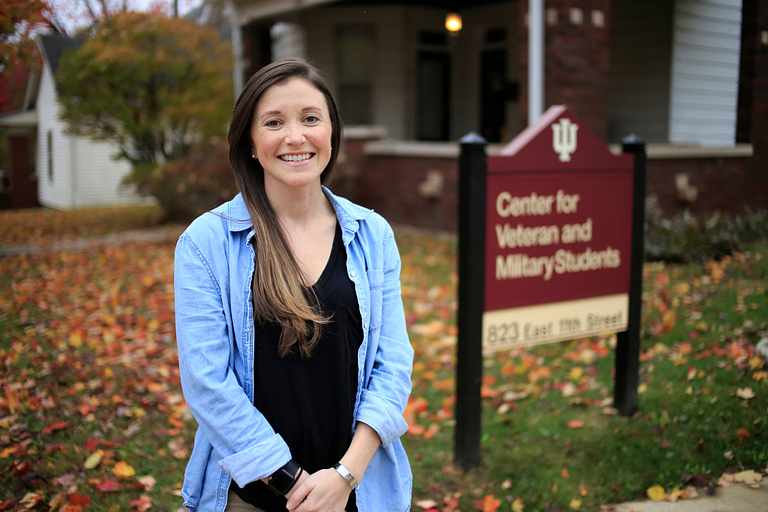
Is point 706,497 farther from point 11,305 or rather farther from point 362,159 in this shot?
point 362,159

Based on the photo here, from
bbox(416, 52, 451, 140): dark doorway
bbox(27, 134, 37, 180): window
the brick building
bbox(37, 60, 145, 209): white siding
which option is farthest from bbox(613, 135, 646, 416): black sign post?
bbox(37, 60, 145, 209): white siding

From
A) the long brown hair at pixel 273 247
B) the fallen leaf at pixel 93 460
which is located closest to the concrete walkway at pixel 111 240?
the fallen leaf at pixel 93 460

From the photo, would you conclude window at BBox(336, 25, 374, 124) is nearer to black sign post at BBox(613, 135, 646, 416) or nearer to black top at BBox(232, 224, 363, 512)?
black sign post at BBox(613, 135, 646, 416)

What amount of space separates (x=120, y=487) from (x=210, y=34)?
38.8 ft

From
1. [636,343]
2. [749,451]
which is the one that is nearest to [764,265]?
[636,343]

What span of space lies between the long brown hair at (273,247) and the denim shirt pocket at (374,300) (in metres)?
0.18

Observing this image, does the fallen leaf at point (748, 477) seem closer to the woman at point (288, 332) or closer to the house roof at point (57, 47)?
the woman at point (288, 332)

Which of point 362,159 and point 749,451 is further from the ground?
point 362,159

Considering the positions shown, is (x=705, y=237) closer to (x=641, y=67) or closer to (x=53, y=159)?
(x=641, y=67)

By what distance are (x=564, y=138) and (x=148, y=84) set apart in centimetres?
1149

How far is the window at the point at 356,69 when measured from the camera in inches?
540

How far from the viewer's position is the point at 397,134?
13.9 metres

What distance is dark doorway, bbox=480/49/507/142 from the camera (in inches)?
537

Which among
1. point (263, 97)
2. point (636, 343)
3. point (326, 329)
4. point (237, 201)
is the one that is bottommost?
point (636, 343)
